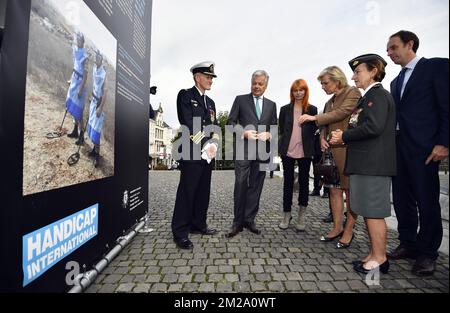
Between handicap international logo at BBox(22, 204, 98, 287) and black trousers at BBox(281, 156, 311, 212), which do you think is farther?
black trousers at BBox(281, 156, 311, 212)

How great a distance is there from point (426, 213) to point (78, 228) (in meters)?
3.44

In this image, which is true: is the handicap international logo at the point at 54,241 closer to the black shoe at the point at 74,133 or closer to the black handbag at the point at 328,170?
the black shoe at the point at 74,133

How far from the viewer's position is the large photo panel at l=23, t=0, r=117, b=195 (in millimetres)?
1605

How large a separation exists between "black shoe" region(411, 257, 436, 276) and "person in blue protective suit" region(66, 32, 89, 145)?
3.53m

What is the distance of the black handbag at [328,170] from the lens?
331 cm

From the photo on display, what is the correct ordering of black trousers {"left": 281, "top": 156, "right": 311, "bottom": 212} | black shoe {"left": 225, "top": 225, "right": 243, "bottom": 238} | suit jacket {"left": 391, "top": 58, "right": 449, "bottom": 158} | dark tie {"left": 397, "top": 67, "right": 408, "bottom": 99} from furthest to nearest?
1. black trousers {"left": 281, "top": 156, "right": 311, "bottom": 212}
2. black shoe {"left": 225, "top": 225, "right": 243, "bottom": 238}
3. dark tie {"left": 397, "top": 67, "right": 408, "bottom": 99}
4. suit jacket {"left": 391, "top": 58, "right": 449, "bottom": 158}

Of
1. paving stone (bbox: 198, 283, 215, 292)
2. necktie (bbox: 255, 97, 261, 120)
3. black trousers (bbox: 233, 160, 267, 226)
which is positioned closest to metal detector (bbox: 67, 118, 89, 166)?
paving stone (bbox: 198, 283, 215, 292)

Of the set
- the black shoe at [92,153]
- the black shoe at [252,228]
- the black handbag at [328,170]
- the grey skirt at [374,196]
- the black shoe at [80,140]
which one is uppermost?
the black shoe at [80,140]

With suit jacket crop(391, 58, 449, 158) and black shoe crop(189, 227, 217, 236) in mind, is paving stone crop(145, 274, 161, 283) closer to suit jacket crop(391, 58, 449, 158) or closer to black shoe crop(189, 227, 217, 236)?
black shoe crop(189, 227, 217, 236)

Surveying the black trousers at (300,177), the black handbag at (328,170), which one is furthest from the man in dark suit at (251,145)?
the black handbag at (328,170)

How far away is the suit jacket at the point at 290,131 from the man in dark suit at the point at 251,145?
234 millimetres

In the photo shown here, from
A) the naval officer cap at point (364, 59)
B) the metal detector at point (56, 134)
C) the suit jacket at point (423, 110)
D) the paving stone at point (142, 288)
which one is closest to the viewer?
the metal detector at point (56, 134)
